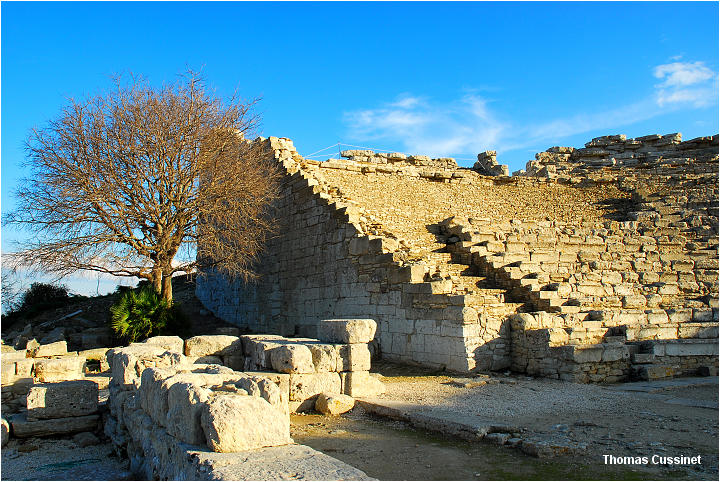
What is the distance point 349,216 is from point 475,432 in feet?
27.9

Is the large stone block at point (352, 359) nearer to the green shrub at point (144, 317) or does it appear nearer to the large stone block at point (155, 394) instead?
the large stone block at point (155, 394)

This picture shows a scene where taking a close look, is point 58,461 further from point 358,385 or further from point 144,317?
point 144,317

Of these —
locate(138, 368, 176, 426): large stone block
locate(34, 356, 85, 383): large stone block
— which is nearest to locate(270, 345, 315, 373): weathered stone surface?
locate(138, 368, 176, 426): large stone block

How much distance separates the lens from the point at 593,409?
723 cm

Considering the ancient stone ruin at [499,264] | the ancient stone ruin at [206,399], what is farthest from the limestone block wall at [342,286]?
the ancient stone ruin at [206,399]

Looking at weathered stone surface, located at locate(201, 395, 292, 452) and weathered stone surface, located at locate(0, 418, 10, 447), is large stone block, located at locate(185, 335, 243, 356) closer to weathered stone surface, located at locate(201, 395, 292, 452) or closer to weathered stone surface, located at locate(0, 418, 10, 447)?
weathered stone surface, located at locate(0, 418, 10, 447)

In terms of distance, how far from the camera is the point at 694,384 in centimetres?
916

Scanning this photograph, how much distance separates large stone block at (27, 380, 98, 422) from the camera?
290 inches

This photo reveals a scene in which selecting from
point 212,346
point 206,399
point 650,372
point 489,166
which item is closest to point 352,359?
point 212,346

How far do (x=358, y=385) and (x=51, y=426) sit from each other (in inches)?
163

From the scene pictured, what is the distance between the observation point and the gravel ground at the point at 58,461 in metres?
5.95

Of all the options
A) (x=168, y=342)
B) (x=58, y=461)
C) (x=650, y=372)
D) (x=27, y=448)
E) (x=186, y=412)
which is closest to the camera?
(x=186, y=412)

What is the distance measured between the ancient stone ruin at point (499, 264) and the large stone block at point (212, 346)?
3572mm

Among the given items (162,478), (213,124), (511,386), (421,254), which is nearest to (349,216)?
(421,254)
